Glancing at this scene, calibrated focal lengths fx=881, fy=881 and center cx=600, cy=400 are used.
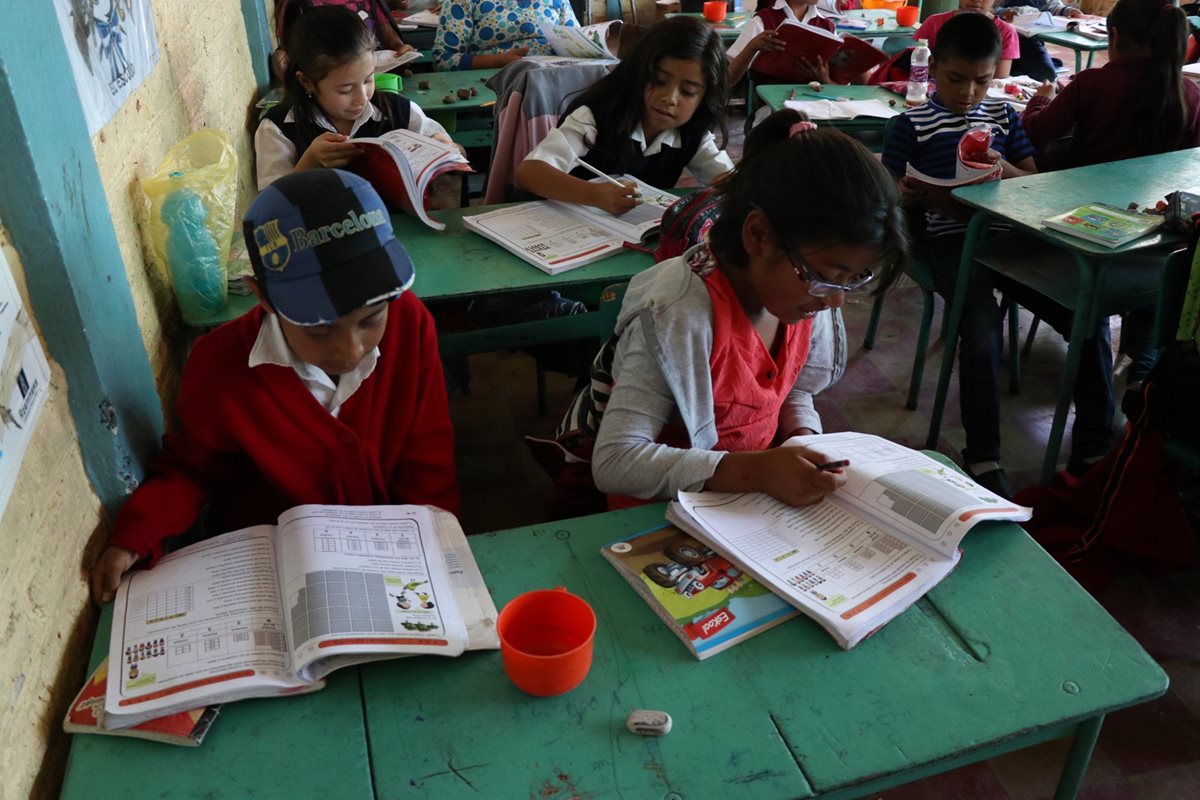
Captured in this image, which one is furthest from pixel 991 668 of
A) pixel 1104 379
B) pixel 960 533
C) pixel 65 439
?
pixel 1104 379

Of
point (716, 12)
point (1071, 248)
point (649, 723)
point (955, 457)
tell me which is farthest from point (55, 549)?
point (716, 12)

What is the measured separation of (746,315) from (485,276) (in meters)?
0.75

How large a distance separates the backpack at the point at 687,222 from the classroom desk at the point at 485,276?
0.30ft

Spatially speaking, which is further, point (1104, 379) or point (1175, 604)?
point (1104, 379)

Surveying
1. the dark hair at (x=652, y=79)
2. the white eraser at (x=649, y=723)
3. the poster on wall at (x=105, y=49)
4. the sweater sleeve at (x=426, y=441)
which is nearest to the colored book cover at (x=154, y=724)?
the white eraser at (x=649, y=723)

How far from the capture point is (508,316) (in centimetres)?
237

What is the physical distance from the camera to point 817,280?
130cm

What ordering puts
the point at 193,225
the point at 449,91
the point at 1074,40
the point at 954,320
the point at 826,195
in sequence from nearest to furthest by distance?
the point at 826,195, the point at 193,225, the point at 954,320, the point at 449,91, the point at 1074,40

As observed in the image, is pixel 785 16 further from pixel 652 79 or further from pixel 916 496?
pixel 916 496

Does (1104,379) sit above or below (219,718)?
below

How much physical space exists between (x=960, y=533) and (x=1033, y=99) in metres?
2.83

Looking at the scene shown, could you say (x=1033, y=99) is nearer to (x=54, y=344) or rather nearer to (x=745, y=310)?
(x=745, y=310)

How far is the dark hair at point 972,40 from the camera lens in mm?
2654

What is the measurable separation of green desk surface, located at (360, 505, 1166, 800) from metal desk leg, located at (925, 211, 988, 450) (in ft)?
4.96
